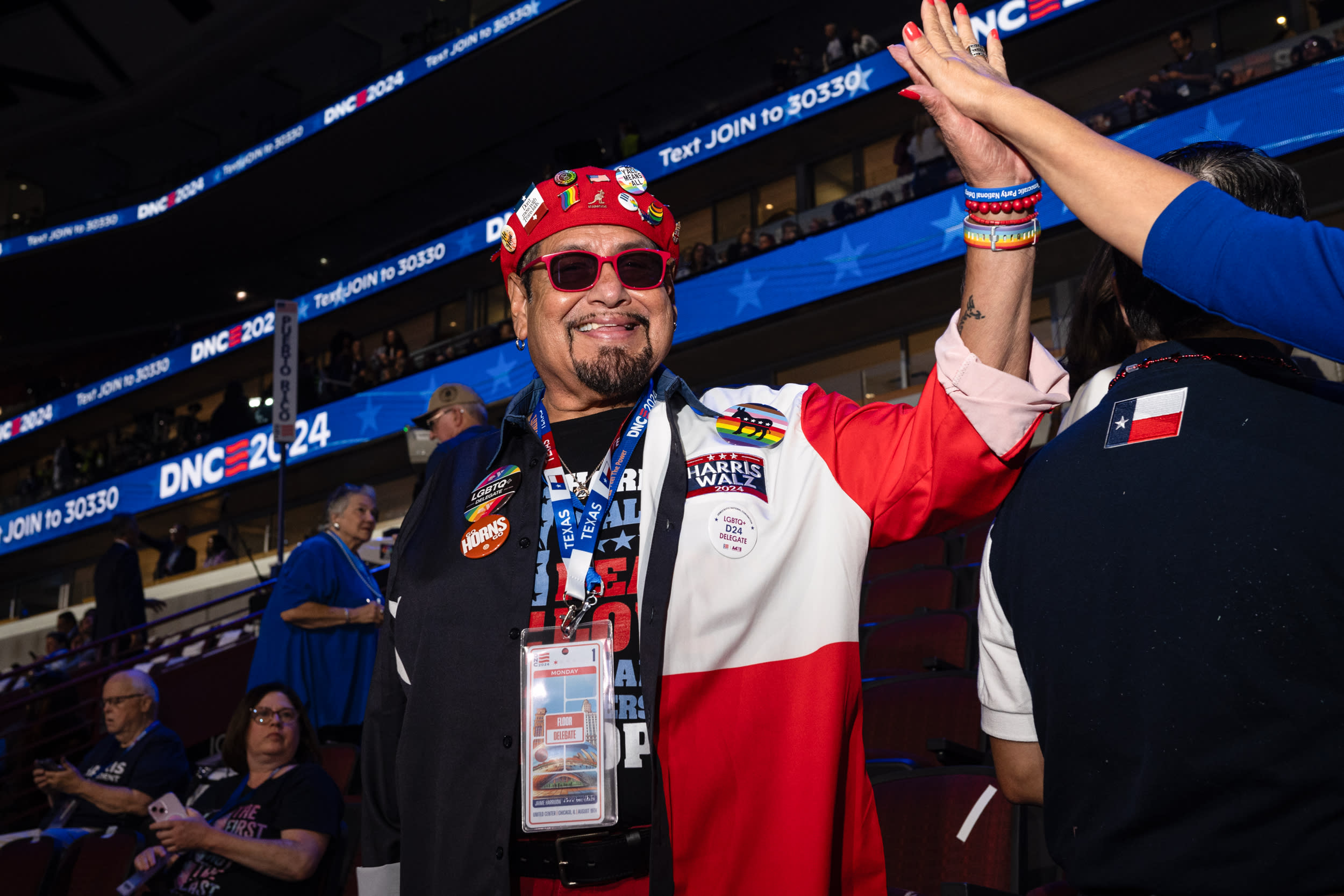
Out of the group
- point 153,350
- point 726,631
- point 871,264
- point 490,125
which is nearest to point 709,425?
point 726,631

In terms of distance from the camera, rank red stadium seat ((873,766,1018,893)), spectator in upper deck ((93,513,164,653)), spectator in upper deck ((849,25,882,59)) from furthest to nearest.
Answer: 1. spectator in upper deck ((849,25,882,59))
2. spectator in upper deck ((93,513,164,653))
3. red stadium seat ((873,766,1018,893))

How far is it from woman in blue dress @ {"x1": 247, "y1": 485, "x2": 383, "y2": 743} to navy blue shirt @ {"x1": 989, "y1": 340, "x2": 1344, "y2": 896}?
149 inches

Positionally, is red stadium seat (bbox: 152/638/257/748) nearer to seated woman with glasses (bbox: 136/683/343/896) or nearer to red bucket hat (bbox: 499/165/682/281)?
seated woman with glasses (bbox: 136/683/343/896)

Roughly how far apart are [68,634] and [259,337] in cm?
754

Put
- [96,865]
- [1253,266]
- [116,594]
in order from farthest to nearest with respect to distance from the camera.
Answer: [116,594]
[96,865]
[1253,266]

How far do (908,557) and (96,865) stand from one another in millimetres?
4368

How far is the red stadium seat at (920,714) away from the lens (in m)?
3.14

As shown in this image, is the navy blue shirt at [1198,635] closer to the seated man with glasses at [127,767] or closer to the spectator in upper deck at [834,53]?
the seated man with glasses at [127,767]

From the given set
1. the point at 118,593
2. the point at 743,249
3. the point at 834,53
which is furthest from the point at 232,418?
the point at 834,53

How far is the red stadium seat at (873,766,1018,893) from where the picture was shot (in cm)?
228

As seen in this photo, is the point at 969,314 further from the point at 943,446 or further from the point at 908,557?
the point at 908,557

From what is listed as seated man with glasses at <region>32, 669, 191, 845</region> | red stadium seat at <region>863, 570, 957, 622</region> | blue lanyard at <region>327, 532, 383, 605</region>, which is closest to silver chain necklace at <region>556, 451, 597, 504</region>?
blue lanyard at <region>327, 532, 383, 605</region>

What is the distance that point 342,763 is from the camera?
4.23 m

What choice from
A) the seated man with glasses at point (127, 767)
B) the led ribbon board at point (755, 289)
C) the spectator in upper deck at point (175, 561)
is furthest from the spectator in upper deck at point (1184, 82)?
the spectator in upper deck at point (175, 561)
